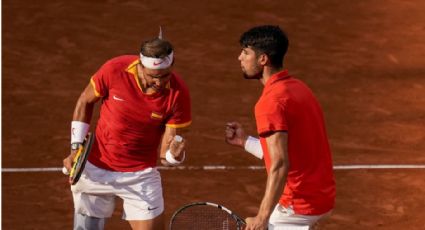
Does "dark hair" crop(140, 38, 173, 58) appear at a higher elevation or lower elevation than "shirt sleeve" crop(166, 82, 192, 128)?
higher

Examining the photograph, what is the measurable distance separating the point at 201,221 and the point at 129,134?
3.15 ft

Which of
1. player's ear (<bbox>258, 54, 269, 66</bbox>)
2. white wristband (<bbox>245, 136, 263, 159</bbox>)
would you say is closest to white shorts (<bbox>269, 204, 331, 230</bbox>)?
white wristband (<bbox>245, 136, 263, 159</bbox>)

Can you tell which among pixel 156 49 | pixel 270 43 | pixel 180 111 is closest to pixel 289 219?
pixel 270 43

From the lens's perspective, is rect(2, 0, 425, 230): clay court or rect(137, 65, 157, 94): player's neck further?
rect(2, 0, 425, 230): clay court

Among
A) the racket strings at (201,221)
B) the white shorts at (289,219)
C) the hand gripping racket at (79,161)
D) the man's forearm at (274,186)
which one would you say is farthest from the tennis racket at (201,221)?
the man's forearm at (274,186)

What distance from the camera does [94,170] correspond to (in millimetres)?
10156

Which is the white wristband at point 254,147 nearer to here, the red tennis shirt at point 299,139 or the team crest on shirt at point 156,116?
the red tennis shirt at point 299,139

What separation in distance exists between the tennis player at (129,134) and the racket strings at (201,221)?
337 mm

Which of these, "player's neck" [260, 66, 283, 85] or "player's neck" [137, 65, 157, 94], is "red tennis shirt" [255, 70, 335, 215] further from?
"player's neck" [137, 65, 157, 94]

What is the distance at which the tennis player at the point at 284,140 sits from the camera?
820 centimetres

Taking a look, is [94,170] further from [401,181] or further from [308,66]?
[308,66]

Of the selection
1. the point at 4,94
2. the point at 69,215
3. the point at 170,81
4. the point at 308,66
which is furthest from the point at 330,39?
the point at 170,81

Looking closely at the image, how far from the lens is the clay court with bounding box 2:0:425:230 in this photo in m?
13.0

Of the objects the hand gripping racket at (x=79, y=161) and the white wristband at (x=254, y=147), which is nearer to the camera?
the white wristband at (x=254, y=147)
